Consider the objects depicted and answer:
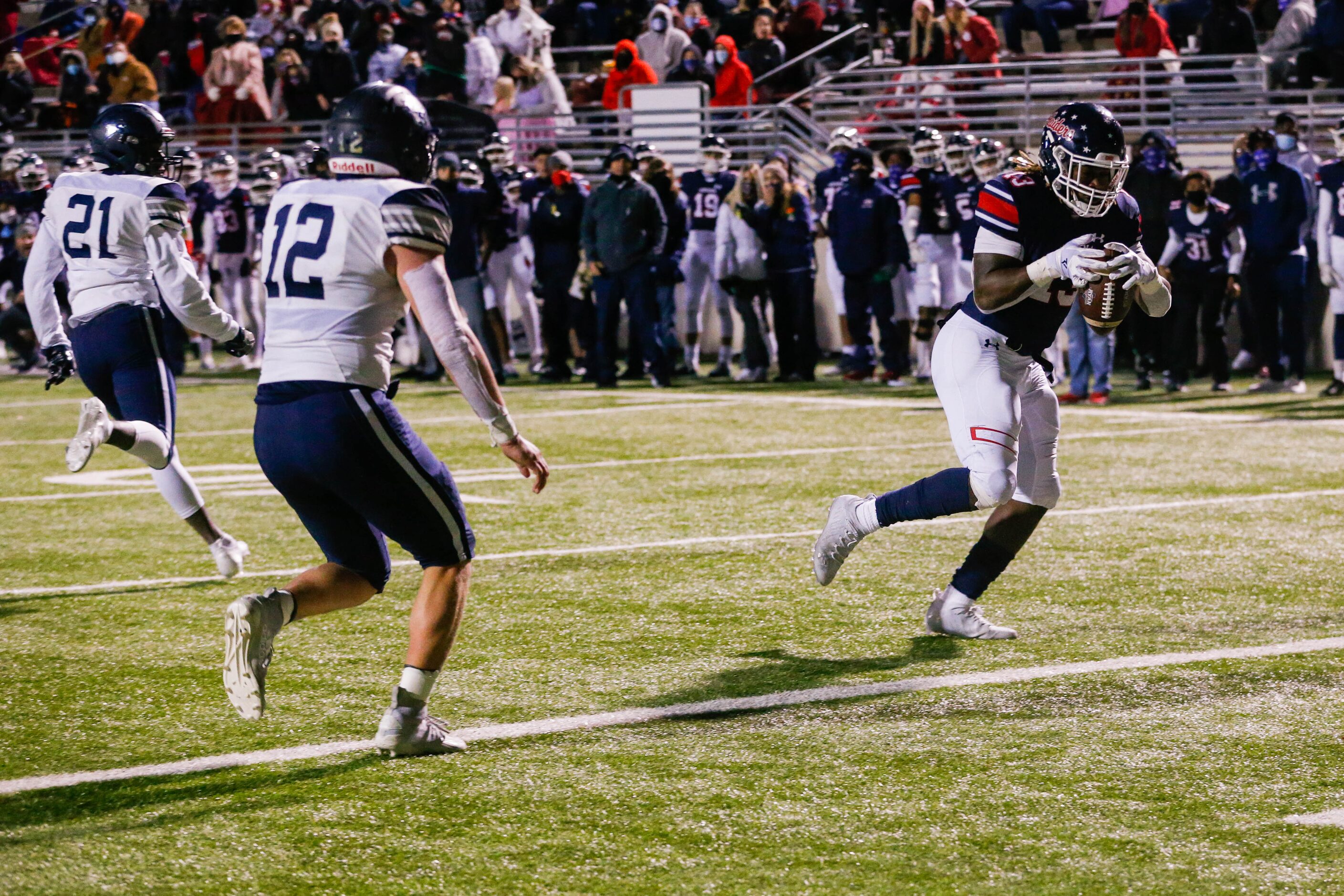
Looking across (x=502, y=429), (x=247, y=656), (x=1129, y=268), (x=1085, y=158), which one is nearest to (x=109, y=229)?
(x=247, y=656)

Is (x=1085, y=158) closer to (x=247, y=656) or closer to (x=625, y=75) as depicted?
(x=247, y=656)

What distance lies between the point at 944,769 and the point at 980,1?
1825cm

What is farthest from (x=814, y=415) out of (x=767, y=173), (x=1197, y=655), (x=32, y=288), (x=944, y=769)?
(x=944, y=769)

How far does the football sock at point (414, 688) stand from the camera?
15.0 feet

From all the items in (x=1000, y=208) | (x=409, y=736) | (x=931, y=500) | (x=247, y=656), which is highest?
(x=1000, y=208)

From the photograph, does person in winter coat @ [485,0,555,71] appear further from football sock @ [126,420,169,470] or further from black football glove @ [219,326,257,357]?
football sock @ [126,420,169,470]

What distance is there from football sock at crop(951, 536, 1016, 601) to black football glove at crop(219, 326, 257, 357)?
3084 mm

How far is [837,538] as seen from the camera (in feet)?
20.5

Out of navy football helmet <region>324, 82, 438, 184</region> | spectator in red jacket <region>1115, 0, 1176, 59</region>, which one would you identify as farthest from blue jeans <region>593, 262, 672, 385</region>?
navy football helmet <region>324, 82, 438, 184</region>

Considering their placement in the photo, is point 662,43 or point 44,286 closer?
point 44,286

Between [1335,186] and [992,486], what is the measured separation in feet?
29.2

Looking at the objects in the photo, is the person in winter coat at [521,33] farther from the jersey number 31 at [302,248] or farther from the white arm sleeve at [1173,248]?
the jersey number 31 at [302,248]

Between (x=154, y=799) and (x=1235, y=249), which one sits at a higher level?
(x=1235, y=249)

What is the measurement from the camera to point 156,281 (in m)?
7.06
